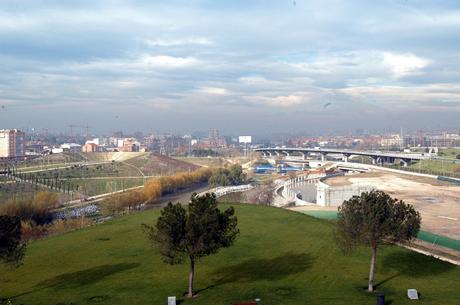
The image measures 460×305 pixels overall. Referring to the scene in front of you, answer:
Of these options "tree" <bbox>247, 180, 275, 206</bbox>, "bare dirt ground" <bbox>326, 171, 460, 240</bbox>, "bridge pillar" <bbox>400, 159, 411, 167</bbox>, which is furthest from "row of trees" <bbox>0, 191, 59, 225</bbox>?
"bridge pillar" <bbox>400, 159, 411, 167</bbox>

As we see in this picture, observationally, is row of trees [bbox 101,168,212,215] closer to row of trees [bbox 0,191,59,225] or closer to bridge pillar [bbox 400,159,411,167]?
row of trees [bbox 0,191,59,225]

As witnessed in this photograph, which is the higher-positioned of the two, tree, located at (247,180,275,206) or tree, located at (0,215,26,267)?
tree, located at (0,215,26,267)

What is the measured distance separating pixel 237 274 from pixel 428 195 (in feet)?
171

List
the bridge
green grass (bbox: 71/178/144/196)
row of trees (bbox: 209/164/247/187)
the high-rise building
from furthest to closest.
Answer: the high-rise building, the bridge, row of trees (bbox: 209/164/247/187), green grass (bbox: 71/178/144/196)

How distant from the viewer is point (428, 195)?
2608 inches

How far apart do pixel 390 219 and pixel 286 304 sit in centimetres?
502

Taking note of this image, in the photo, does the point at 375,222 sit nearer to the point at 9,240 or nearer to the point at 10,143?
the point at 9,240

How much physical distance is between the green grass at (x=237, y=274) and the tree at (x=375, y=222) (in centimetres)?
196

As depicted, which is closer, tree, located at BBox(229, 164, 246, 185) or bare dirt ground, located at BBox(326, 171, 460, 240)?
bare dirt ground, located at BBox(326, 171, 460, 240)

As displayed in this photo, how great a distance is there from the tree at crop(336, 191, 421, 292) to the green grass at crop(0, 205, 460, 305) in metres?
1.96

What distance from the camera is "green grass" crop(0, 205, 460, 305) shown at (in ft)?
59.8

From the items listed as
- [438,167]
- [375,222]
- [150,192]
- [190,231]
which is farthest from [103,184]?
[375,222]

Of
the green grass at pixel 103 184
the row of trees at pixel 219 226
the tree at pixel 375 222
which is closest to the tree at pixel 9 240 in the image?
the row of trees at pixel 219 226

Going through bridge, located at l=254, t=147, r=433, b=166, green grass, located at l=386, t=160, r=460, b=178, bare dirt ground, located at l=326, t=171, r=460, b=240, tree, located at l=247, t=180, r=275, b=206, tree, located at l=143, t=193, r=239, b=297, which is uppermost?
tree, located at l=143, t=193, r=239, b=297
